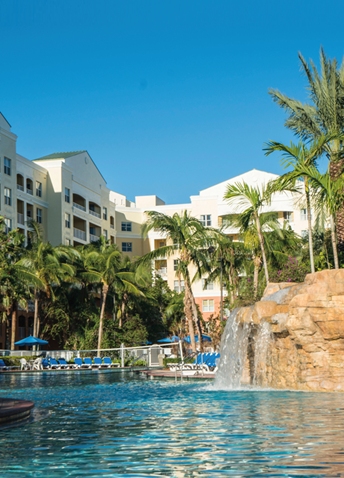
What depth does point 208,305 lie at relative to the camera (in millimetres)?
59562

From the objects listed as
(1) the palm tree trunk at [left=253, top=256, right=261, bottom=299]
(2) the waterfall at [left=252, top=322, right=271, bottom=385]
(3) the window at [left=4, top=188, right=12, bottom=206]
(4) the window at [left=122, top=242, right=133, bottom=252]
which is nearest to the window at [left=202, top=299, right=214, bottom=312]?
(4) the window at [left=122, top=242, right=133, bottom=252]

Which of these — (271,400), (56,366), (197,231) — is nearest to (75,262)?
(56,366)

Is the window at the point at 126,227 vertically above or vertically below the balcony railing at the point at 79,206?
above

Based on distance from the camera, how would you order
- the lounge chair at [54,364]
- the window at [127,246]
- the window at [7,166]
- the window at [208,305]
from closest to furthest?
the lounge chair at [54,364]
the window at [7,166]
the window at [208,305]
the window at [127,246]

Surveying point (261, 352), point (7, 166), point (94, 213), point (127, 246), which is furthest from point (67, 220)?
point (261, 352)

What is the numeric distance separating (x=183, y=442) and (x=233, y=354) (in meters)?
10.8

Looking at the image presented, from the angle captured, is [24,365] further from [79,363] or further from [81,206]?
[81,206]

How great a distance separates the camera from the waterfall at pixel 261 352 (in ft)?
49.9

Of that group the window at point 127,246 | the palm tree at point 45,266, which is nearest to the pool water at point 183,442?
the palm tree at point 45,266

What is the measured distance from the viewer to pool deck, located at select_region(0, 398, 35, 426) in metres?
8.20

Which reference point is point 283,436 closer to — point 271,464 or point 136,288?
point 271,464

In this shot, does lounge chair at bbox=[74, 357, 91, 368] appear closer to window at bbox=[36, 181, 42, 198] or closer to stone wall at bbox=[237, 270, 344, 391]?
stone wall at bbox=[237, 270, 344, 391]

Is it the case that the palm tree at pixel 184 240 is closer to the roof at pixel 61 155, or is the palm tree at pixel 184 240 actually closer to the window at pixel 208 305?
the roof at pixel 61 155

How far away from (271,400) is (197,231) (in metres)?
18.8
